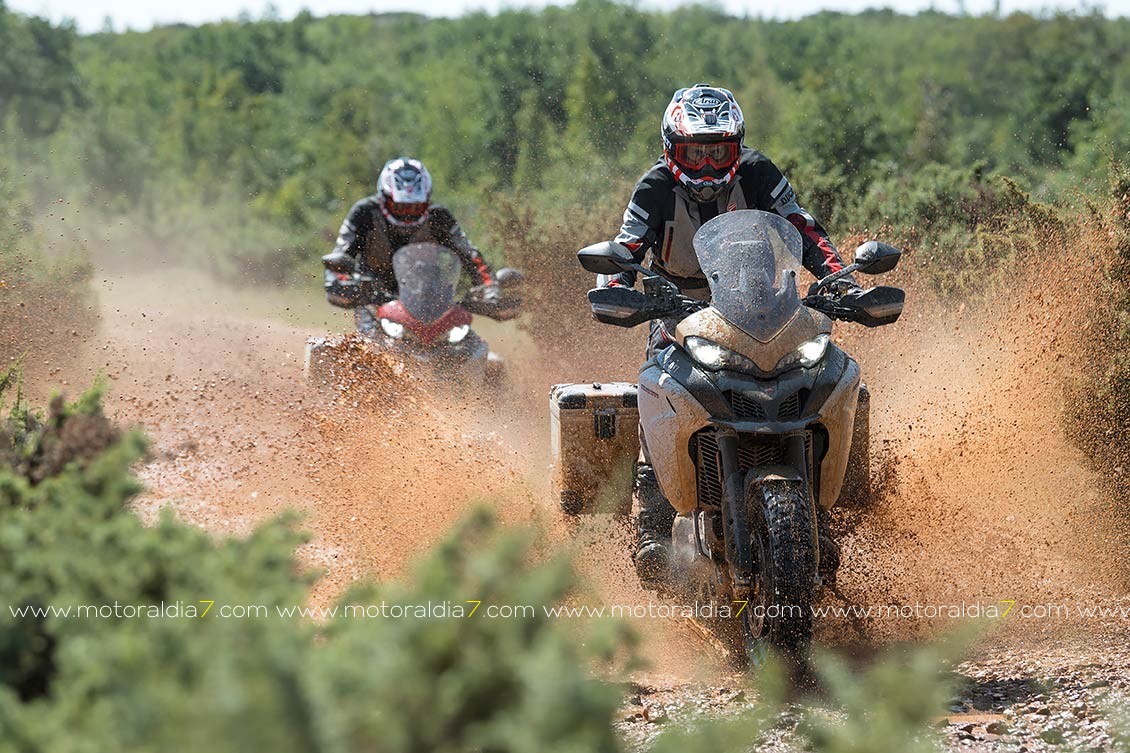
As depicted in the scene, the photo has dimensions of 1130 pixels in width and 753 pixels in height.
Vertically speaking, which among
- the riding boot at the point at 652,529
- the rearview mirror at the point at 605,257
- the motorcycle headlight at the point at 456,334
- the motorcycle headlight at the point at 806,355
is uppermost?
the rearview mirror at the point at 605,257

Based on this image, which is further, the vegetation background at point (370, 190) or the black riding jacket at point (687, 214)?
the black riding jacket at point (687, 214)

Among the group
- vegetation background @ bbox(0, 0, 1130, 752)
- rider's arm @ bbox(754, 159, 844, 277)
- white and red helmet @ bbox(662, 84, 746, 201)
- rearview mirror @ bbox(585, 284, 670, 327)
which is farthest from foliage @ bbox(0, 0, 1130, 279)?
rearview mirror @ bbox(585, 284, 670, 327)

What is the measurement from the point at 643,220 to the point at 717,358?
1.50m

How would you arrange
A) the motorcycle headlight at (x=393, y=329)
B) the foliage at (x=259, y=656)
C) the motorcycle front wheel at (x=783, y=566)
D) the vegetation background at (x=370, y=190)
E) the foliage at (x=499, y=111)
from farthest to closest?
1. the foliage at (x=499, y=111)
2. the motorcycle headlight at (x=393, y=329)
3. the motorcycle front wheel at (x=783, y=566)
4. the vegetation background at (x=370, y=190)
5. the foliage at (x=259, y=656)

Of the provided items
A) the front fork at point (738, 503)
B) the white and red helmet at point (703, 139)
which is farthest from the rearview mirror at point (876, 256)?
the white and red helmet at point (703, 139)

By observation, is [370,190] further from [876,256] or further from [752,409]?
[752,409]

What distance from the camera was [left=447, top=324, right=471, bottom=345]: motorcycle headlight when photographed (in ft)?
36.8

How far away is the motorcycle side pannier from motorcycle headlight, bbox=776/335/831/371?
1387 millimetres

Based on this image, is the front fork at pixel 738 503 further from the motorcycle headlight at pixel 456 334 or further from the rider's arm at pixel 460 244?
the rider's arm at pixel 460 244

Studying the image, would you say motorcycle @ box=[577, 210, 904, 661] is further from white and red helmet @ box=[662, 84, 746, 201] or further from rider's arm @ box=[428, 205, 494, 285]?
rider's arm @ box=[428, 205, 494, 285]

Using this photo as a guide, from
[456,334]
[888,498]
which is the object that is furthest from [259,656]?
[456,334]

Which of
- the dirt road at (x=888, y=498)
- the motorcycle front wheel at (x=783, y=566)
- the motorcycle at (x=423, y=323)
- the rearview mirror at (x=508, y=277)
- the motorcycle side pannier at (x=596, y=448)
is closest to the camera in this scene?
the motorcycle front wheel at (x=783, y=566)

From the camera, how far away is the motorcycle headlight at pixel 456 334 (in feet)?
36.8

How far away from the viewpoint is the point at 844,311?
21.4 feet
